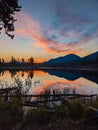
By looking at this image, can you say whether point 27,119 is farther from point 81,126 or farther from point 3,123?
point 81,126

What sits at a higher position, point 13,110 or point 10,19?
point 10,19

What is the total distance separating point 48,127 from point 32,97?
1156 cm

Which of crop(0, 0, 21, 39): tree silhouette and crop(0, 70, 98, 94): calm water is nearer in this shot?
crop(0, 0, 21, 39): tree silhouette

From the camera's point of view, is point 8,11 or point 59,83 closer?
point 8,11

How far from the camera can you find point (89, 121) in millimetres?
9820

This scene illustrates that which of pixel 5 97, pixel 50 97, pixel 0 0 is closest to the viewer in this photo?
pixel 5 97

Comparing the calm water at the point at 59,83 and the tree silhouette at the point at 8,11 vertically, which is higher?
the tree silhouette at the point at 8,11

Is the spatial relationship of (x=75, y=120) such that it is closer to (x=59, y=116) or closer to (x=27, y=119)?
(x=59, y=116)

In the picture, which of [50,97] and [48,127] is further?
[50,97]

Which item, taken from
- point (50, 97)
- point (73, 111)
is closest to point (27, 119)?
point (73, 111)

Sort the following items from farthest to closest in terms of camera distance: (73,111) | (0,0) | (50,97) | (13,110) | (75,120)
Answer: (50,97) < (0,0) < (13,110) < (73,111) < (75,120)

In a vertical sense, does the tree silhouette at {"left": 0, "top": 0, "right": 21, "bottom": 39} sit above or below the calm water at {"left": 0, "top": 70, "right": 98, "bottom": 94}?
above

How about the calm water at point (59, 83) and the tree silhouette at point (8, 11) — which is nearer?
the tree silhouette at point (8, 11)

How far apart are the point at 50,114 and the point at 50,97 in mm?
9589
